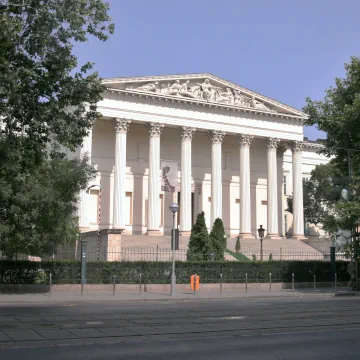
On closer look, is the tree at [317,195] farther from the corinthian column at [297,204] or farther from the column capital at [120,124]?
the column capital at [120,124]

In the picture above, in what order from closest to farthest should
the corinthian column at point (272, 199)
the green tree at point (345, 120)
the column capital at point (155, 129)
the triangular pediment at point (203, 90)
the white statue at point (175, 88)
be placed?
1. the green tree at point (345, 120)
2. the triangular pediment at point (203, 90)
3. the column capital at point (155, 129)
4. the white statue at point (175, 88)
5. the corinthian column at point (272, 199)

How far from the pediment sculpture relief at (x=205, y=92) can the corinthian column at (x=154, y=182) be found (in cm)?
350

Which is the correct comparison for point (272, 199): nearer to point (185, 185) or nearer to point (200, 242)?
point (185, 185)

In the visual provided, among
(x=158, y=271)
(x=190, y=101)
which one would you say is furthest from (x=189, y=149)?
(x=158, y=271)

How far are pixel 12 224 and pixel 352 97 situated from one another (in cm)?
2033

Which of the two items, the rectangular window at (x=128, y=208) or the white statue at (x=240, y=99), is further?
the white statue at (x=240, y=99)

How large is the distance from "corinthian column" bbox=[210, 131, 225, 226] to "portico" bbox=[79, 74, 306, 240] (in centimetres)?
10

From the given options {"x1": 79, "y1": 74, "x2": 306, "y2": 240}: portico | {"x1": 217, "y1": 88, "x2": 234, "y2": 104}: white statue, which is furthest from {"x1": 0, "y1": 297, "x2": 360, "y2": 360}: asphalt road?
{"x1": 217, "y1": 88, "x2": 234, "y2": 104}: white statue

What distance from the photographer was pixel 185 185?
171 ft

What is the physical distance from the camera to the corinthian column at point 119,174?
49031 millimetres

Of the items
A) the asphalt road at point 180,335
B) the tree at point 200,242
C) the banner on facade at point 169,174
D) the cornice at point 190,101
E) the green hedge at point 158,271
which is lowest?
the asphalt road at point 180,335

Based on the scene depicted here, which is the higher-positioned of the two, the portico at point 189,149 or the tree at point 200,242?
the portico at point 189,149

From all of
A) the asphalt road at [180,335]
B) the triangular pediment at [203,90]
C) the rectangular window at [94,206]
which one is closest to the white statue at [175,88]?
the triangular pediment at [203,90]

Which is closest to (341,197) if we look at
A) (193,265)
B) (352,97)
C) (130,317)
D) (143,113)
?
(352,97)
